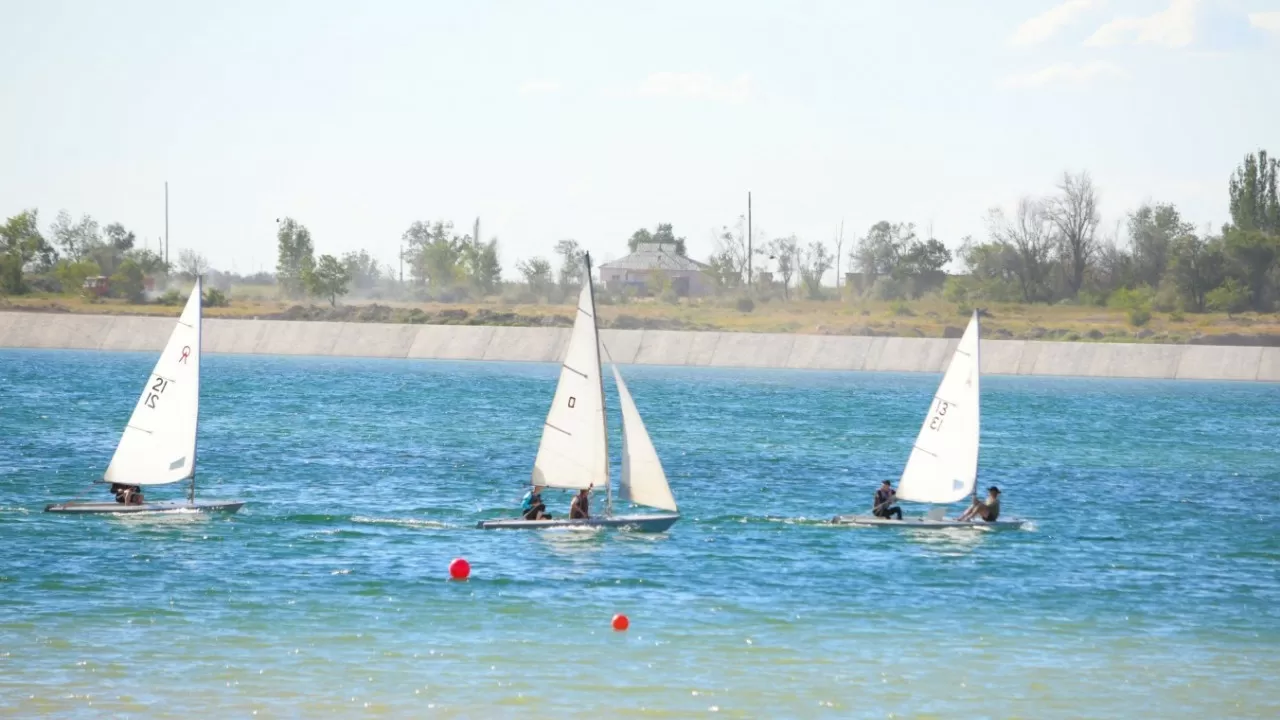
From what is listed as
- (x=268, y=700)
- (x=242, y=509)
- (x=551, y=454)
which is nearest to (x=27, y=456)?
(x=242, y=509)

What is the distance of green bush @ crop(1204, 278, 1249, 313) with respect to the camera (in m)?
183

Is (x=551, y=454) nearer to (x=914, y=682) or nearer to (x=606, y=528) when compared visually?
(x=606, y=528)

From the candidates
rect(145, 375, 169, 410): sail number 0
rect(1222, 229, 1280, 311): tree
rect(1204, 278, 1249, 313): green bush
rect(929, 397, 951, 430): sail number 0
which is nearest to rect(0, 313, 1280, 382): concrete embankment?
rect(1204, 278, 1249, 313): green bush

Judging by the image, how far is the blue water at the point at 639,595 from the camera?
2727 cm

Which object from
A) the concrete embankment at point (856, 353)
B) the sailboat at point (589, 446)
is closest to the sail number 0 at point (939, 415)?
the sailboat at point (589, 446)

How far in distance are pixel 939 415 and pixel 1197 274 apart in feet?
493

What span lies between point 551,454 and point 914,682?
51.9 feet

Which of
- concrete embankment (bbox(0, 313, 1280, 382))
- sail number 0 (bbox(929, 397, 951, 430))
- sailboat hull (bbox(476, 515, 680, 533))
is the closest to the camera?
sailboat hull (bbox(476, 515, 680, 533))

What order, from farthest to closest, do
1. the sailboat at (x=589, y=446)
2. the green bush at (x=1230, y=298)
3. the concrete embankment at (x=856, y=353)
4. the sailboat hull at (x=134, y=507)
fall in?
the green bush at (x=1230, y=298) < the concrete embankment at (x=856, y=353) < the sailboat hull at (x=134, y=507) < the sailboat at (x=589, y=446)

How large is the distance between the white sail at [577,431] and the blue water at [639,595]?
1.67 m

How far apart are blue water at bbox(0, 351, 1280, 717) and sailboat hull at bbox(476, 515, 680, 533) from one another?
0.45 m

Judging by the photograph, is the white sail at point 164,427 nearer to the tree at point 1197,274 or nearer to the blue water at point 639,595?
the blue water at point 639,595

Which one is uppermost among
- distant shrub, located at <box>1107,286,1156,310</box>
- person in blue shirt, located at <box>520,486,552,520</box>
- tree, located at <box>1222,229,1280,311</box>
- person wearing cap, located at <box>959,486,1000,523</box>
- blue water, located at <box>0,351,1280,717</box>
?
tree, located at <box>1222,229,1280,311</box>

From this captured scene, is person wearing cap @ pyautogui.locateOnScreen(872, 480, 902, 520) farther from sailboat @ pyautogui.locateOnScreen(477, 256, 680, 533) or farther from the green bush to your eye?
the green bush
